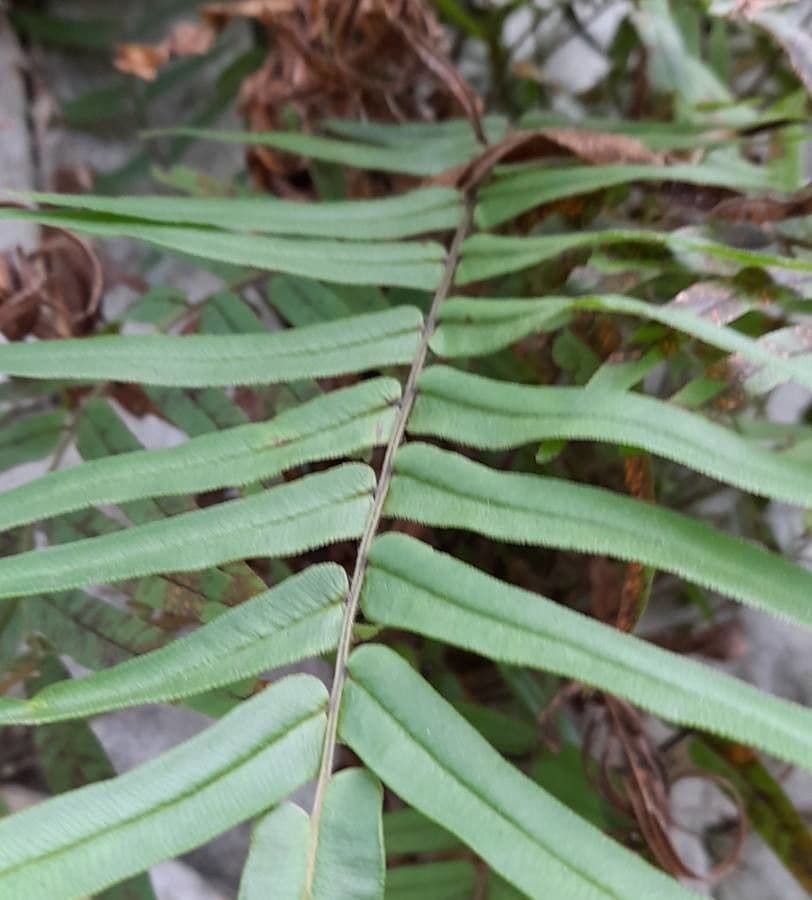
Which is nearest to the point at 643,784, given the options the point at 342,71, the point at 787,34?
the point at 787,34

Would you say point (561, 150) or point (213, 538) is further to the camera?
point (561, 150)

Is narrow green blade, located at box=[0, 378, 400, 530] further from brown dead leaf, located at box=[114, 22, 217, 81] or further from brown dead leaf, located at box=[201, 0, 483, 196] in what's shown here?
brown dead leaf, located at box=[114, 22, 217, 81]

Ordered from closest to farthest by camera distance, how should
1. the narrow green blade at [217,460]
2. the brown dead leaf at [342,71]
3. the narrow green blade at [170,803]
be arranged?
the narrow green blade at [170,803], the narrow green blade at [217,460], the brown dead leaf at [342,71]

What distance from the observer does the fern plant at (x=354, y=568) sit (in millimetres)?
314

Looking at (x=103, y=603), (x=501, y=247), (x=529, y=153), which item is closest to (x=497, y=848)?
(x=103, y=603)

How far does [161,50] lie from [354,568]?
0.56m

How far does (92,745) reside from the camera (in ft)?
1.64

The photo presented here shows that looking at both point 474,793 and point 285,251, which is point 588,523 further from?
point 285,251

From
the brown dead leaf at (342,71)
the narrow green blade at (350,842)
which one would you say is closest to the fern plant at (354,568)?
the narrow green blade at (350,842)

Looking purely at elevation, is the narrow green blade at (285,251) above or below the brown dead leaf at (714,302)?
above

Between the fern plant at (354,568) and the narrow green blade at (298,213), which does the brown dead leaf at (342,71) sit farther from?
the fern plant at (354,568)

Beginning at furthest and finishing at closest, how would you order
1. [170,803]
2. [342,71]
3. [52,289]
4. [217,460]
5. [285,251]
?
[342,71], [52,289], [285,251], [217,460], [170,803]

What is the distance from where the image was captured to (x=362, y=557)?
15.2 inches

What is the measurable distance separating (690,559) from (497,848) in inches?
5.4
